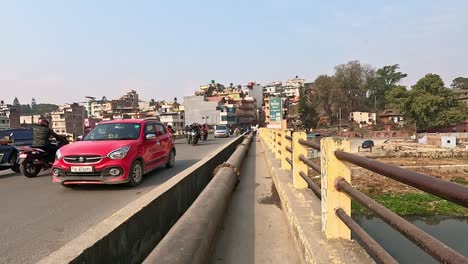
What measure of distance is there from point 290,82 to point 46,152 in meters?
175

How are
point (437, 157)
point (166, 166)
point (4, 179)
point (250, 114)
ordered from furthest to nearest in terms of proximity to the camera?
1. point (250, 114)
2. point (437, 157)
3. point (166, 166)
4. point (4, 179)

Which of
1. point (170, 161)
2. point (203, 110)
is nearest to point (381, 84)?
point (203, 110)

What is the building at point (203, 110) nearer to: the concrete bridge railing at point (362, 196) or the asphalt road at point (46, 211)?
the asphalt road at point (46, 211)

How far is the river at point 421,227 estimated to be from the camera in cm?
1330

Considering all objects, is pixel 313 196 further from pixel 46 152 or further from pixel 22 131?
pixel 22 131

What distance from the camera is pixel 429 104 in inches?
2916

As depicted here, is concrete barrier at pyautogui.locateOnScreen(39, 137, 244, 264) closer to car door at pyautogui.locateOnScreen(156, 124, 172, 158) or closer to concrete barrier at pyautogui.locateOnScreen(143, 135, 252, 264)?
concrete barrier at pyautogui.locateOnScreen(143, 135, 252, 264)

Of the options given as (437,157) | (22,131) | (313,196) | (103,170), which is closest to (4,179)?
(103,170)

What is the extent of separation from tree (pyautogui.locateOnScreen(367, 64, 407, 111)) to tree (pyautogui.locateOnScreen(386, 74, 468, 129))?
1208 inches

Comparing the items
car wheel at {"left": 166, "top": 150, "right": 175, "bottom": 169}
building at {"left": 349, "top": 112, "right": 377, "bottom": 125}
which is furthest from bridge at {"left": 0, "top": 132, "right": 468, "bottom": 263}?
building at {"left": 349, "top": 112, "right": 377, "bottom": 125}

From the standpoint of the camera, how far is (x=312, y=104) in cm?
9356

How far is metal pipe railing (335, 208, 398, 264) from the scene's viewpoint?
2264 mm

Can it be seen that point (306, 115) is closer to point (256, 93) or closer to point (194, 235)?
point (256, 93)

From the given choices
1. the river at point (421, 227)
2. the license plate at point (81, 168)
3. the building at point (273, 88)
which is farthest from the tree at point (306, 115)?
the license plate at point (81, 168)
